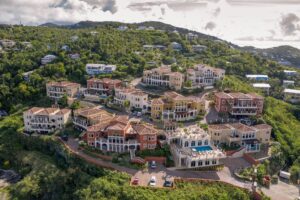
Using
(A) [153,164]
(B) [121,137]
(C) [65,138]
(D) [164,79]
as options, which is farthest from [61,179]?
(D) [164,79]

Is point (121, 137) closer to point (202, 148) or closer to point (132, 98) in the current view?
point (202, 148)

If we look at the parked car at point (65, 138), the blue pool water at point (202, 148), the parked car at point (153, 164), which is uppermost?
the blue pool water at point (202, 148)

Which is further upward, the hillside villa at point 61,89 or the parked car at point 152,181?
the hillside villa at point 61,89

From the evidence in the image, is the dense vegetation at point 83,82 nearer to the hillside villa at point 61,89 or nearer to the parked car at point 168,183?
the parked car at point 168,183

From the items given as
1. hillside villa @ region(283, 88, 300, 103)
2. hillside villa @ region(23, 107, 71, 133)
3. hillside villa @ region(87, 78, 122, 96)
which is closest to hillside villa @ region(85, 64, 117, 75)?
hillside villa @ region(87, 78, 122, 96)

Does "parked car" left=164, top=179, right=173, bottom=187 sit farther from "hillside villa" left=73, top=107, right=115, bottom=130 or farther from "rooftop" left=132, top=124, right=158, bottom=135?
"hillside villa" left=73, top=107, right=115, bottom=130

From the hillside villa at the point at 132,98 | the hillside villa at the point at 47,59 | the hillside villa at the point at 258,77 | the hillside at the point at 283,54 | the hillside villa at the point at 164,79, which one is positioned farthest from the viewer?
the hillside at the point at 283,54

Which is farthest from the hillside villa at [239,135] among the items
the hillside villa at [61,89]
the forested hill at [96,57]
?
the hillside villa at [61,89]
